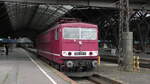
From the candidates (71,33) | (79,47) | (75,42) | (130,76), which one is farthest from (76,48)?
(130,76)

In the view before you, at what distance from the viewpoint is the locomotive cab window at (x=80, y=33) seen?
15664 millimetres

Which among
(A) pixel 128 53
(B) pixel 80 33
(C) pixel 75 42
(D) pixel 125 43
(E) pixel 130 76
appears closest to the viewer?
(E) pixel 130 76

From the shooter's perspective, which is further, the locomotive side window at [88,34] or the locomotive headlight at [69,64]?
the locomotive side window at [88,34]

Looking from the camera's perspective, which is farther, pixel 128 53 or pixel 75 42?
pixel 128 53

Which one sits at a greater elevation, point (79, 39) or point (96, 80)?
point (79, 39)

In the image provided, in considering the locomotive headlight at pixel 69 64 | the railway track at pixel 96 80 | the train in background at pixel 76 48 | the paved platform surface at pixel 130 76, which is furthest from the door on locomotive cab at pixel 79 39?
the paved platform surface at pixel 130 76

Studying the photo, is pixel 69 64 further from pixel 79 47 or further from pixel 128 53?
pixel 128 53

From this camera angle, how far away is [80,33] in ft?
52.3

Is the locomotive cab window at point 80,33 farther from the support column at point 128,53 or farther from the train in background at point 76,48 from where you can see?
the support column at point 128,53

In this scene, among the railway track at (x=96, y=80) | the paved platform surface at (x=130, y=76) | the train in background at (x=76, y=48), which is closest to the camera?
the paved platform surface at (x=130, y=76)

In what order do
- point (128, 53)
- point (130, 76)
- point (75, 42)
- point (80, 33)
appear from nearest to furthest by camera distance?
point (130, 76), point (75, 42), point (80, 33), point (128, 53)

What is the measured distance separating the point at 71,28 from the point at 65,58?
1.88 m

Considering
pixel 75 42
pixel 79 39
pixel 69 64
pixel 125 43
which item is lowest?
pixel 69 64

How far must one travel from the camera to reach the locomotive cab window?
15.7 m
